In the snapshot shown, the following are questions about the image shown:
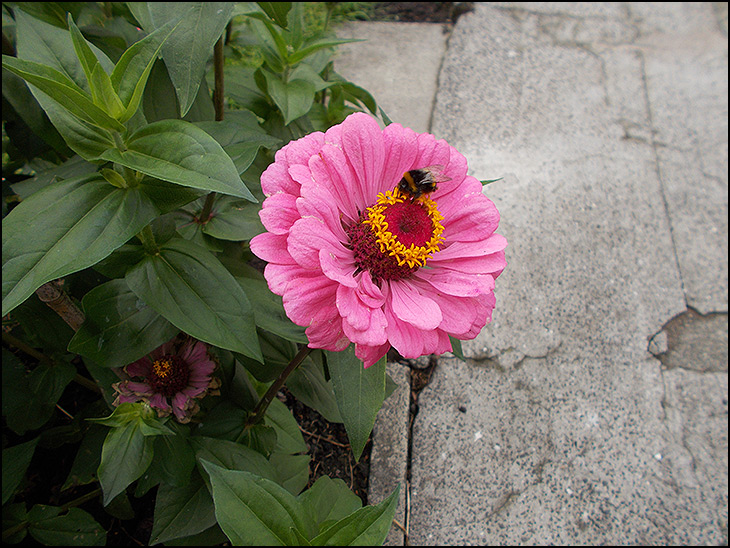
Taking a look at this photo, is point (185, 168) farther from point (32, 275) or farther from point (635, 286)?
point (635, 286)

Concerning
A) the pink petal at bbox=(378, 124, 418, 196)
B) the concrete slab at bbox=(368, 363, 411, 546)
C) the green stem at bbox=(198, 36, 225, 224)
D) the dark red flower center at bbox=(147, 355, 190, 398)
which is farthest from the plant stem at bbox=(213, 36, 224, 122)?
the concrete slab at bbox=(368, 363, 411, 546)

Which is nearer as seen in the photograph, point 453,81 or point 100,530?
point 100,530

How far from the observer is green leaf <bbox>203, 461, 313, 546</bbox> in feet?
2.56

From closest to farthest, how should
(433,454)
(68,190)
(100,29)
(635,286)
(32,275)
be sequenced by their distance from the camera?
(32,275), (68,190), (100,29), (433,454), (635,286)

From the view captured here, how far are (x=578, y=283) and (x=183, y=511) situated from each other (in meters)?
1.92

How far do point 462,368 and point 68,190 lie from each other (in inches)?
63.8

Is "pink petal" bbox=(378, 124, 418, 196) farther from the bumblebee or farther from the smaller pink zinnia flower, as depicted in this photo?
the smaller pink zinnia flower

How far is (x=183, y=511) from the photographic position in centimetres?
126

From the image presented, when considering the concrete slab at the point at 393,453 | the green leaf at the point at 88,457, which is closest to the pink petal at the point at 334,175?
the green leaf at the point at 88,457

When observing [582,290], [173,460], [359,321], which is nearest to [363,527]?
[359,321]

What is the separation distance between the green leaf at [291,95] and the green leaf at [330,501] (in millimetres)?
872

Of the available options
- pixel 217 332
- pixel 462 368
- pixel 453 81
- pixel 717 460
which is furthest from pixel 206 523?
pixel 453 81

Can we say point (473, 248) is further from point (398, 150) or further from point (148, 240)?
point (148, 240)

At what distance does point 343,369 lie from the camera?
97 cm
